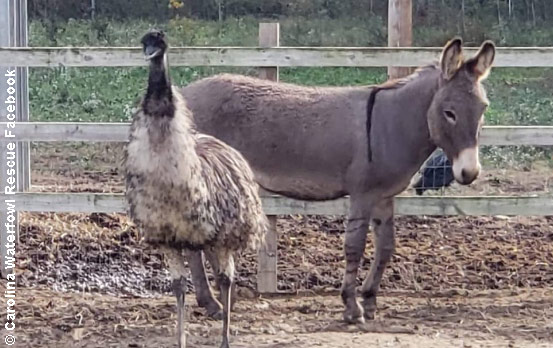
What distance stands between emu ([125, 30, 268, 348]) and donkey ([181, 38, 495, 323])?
0.81m

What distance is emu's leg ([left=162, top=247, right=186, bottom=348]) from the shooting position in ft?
17.6

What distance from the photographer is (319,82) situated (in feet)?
49.3

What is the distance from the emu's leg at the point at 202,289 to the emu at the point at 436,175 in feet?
6.70

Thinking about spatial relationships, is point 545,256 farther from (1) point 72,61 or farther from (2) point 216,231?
(1) point 72,61

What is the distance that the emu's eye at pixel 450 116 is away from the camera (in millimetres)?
5934

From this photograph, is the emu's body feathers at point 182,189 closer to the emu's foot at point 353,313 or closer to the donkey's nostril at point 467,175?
the emu's foot at point 353,313

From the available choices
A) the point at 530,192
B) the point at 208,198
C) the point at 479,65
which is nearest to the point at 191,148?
the point at 208,198

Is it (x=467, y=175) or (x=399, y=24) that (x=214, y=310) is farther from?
(x=399, y=24)

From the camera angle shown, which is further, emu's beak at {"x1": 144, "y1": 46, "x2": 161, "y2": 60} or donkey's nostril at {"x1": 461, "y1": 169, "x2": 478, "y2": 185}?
donkey's nostril at {"x1": 461, "y1": 169, "x2": 478, "y2": 185}

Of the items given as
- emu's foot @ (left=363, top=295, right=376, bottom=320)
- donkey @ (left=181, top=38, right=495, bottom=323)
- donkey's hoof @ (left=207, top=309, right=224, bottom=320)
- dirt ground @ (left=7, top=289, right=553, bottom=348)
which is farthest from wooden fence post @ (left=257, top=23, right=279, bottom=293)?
emu's foot @ (left=363, top=295, right=376, bottom=320)

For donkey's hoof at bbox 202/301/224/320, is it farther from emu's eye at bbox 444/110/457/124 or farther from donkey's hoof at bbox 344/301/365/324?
emu's eye at bbox 444/110/457/124

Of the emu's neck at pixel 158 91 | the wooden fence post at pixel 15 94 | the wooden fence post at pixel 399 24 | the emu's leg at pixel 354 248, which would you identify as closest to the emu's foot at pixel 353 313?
the emu's leg at pixel 354 248

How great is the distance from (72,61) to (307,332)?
2423mm

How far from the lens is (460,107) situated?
5910 millimetres
